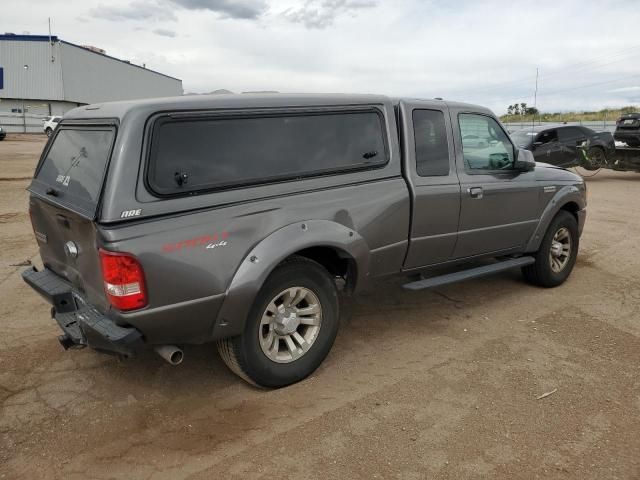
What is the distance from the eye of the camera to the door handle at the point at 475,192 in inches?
176

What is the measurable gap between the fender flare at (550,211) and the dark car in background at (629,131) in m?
11.3

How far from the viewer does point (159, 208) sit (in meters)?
2.88

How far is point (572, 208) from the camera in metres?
5.61

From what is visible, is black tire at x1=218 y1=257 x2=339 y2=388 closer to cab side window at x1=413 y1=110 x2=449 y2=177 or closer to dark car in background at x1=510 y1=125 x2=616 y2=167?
cab side window at x1=413 y1=110 x2=449 y2=177

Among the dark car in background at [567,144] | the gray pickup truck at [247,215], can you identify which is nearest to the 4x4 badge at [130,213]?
the gray pickup truck at [247,215]

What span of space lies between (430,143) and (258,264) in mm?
1909

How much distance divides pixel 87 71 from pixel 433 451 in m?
56.0

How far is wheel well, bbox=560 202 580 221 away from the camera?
18.1ft

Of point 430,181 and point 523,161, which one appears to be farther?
point 523,161

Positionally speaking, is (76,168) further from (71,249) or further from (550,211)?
(550,211)

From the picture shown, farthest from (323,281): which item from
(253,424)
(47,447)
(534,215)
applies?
(534,215)

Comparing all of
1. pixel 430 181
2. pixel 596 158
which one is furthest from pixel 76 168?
pixel 596 158

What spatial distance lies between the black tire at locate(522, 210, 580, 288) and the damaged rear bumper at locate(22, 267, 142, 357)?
13.2ft

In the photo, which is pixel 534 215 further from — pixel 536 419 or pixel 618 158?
pixel 618 158
